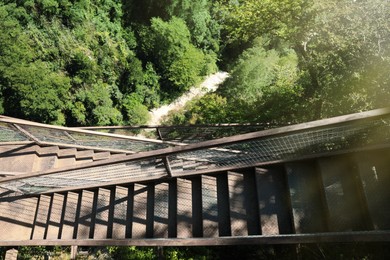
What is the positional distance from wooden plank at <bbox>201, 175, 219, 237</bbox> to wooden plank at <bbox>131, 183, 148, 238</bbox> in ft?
2.98

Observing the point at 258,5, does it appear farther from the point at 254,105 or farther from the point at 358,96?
the point at 358,96

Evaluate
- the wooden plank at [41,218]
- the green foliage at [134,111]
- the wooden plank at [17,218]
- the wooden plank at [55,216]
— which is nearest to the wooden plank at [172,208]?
the wooden plank at [55,216]

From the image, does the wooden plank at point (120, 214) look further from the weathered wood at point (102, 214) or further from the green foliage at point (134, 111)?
the green foliage at point (134, 111)

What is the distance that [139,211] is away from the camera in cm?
390

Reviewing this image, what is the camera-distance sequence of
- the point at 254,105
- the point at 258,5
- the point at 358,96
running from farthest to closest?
the point at 254,105, the point at 258,5, the point at 358,96

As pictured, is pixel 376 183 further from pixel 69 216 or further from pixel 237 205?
pixel 69 216

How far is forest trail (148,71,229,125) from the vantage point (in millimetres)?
12188

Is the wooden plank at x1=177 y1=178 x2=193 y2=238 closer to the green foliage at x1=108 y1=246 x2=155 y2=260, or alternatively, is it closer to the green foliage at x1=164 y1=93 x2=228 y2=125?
the green foliage at x1=108 y1=246 x2=155 y2=260

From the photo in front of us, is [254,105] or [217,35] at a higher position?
[217,35]

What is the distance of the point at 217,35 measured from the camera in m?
14.3

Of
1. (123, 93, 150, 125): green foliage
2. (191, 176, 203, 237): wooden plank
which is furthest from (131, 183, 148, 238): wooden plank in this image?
(123, 93, 150, 125): green foliage

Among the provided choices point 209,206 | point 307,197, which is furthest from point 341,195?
point 209,206

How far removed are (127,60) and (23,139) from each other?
278 inches

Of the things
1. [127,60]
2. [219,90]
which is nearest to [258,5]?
[219,90]
